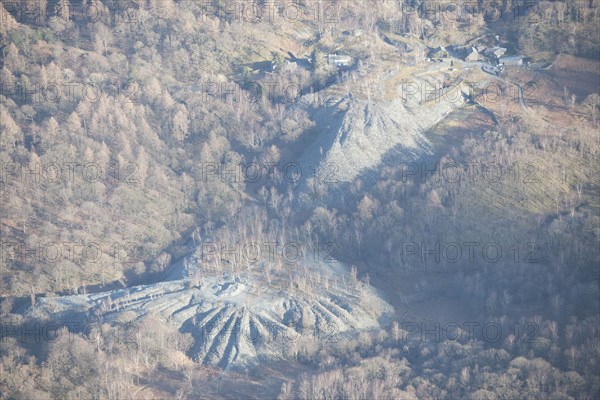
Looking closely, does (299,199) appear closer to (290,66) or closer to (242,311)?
(242,311)

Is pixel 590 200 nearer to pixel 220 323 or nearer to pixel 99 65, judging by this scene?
pixel 220 323

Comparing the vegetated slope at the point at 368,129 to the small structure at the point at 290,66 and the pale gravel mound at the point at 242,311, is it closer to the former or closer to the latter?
the small structure at the point at 290,66

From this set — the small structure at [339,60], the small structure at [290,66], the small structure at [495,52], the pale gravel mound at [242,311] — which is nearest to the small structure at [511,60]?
the small structure at [495,52]

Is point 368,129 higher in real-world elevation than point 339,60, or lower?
lower

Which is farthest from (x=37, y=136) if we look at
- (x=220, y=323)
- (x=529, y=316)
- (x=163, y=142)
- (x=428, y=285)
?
(x=529, y=316)

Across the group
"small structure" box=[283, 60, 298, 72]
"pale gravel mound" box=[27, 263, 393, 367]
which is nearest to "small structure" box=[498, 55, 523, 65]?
"small structure" box=[283, 60, 298, 72]

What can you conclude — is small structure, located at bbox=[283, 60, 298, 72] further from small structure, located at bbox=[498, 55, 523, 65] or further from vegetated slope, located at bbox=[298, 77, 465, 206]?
small structure, located at bbox=[498, 55, 523, 65]

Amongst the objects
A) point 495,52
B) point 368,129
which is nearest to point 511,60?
point 495,52
